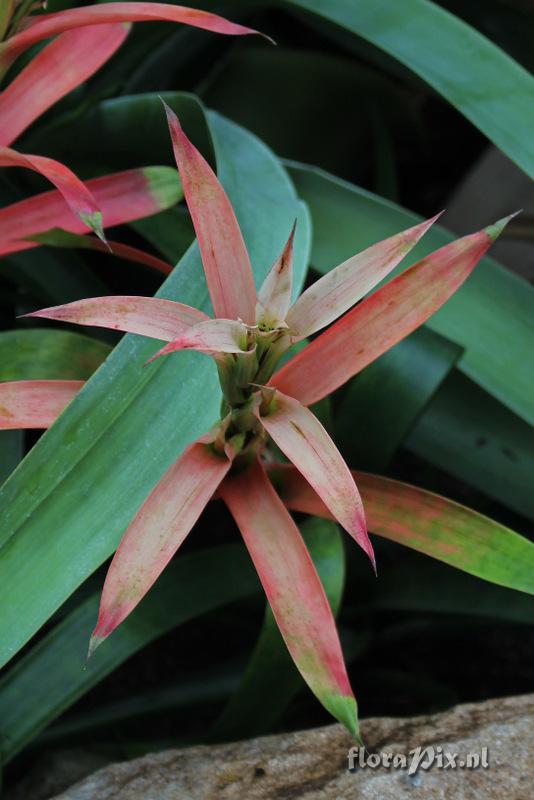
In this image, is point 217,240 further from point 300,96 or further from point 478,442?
point 300,96

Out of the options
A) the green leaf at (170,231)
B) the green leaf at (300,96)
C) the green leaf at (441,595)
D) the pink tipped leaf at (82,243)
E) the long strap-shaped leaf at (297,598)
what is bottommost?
the long strap-shaped leaf at (297,598)

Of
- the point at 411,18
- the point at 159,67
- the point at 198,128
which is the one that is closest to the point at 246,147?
the point at 198,128

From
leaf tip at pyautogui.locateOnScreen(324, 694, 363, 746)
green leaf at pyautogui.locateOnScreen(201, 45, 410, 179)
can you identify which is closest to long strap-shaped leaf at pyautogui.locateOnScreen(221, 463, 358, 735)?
leaf tip at pyautogui.locateOnScreen(324, 694, 363, 746)

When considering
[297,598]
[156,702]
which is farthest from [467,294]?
[156,702]

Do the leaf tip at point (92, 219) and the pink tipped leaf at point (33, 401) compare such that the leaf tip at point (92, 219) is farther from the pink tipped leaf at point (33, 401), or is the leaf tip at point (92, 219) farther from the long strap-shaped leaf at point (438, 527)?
the long strap-shaped leaf at point (438, 527)

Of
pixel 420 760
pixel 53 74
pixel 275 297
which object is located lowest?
pixel 420 760

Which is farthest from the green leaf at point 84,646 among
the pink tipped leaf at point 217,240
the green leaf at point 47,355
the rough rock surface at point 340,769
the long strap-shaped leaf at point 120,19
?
the long strap-shaped leaf at point 120,19
